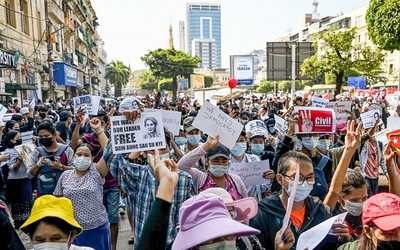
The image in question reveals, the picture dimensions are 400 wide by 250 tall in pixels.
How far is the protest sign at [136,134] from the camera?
121 inches

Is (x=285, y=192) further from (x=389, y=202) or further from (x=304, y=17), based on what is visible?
(x=304, y=17)

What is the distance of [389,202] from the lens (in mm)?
1955

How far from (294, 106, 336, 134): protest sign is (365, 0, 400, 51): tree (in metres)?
7.76

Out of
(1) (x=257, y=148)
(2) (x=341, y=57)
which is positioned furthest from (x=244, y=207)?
(2) (x=341, y=57)

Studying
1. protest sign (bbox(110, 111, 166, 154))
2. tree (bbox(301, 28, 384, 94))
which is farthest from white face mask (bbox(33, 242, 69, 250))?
tree (bbox(301, 28, 384, 94))

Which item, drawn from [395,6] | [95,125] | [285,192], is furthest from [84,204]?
[395,6]

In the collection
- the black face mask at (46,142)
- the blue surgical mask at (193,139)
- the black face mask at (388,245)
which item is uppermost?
the black face mask at (46,142)

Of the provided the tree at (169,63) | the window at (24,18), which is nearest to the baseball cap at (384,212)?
the window at (24,18)

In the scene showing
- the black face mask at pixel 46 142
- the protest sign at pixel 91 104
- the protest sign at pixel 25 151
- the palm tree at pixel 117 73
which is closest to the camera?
the black face mask at pixel 46 142

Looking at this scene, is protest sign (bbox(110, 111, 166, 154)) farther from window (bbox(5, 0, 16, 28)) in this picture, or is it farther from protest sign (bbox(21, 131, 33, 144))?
window (bbox(5, 0, 16, 28))

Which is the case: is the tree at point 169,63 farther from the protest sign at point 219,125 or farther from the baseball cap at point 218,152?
the baseball cap at point 218,152

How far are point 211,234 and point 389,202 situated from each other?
3.42 ft

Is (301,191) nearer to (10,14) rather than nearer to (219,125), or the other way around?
(219,125)

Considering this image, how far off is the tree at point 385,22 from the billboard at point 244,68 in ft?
101
